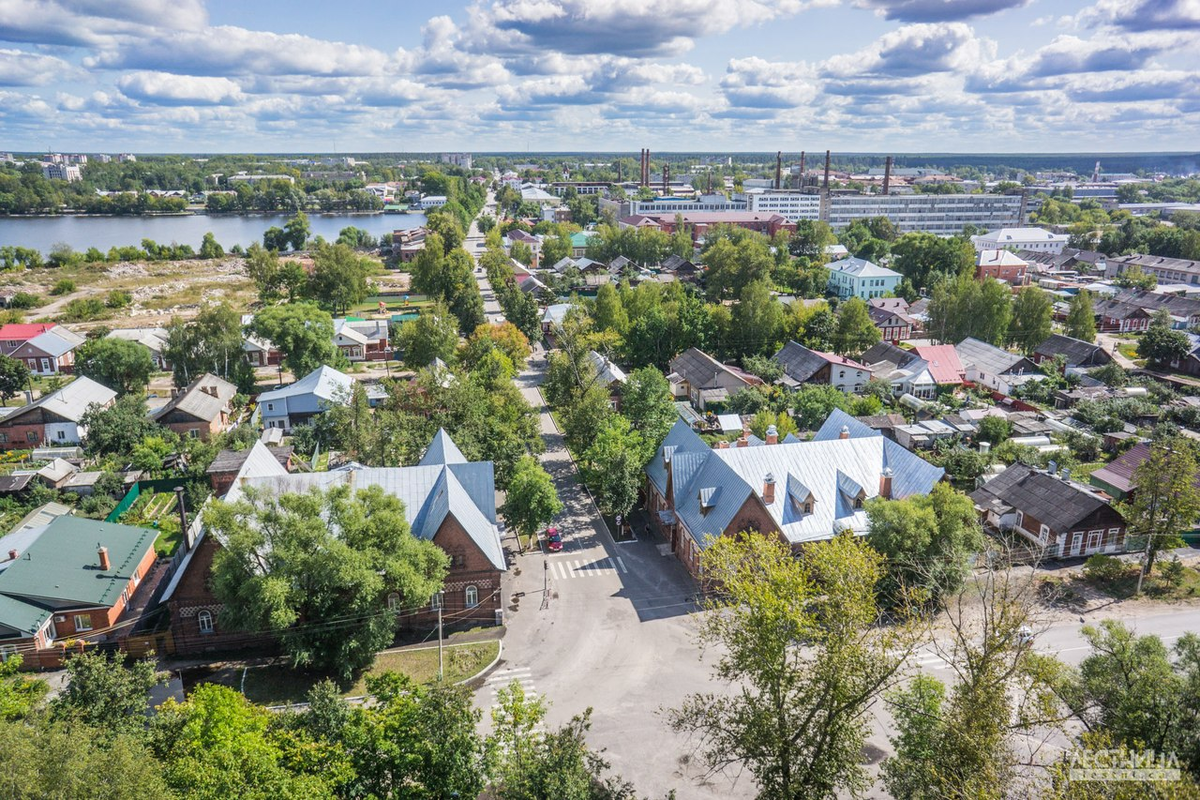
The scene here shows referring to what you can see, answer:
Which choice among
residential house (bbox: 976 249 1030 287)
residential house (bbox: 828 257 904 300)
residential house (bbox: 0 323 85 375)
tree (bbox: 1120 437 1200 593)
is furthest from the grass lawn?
residential house (bbox: 976 249 1030 287)

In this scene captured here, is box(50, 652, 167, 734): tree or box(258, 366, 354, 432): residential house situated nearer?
box(50, 652, 167, 734): tree

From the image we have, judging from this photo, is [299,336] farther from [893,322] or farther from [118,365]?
[893,322]

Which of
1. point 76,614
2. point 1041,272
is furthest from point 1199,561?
point 1041,272

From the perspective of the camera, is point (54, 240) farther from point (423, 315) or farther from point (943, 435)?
point (943, 435)

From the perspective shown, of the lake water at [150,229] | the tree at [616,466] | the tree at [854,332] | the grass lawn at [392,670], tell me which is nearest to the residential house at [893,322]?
the tree at [854,332]

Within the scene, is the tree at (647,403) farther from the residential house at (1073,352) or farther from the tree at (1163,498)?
the residential house at (1073,352)

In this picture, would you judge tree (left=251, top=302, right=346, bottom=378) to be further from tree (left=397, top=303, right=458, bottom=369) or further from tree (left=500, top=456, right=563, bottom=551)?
tree (left=500, top=456, right=563, bottom=551)

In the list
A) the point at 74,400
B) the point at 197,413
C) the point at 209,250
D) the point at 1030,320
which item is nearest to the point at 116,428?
the point at 197,413
